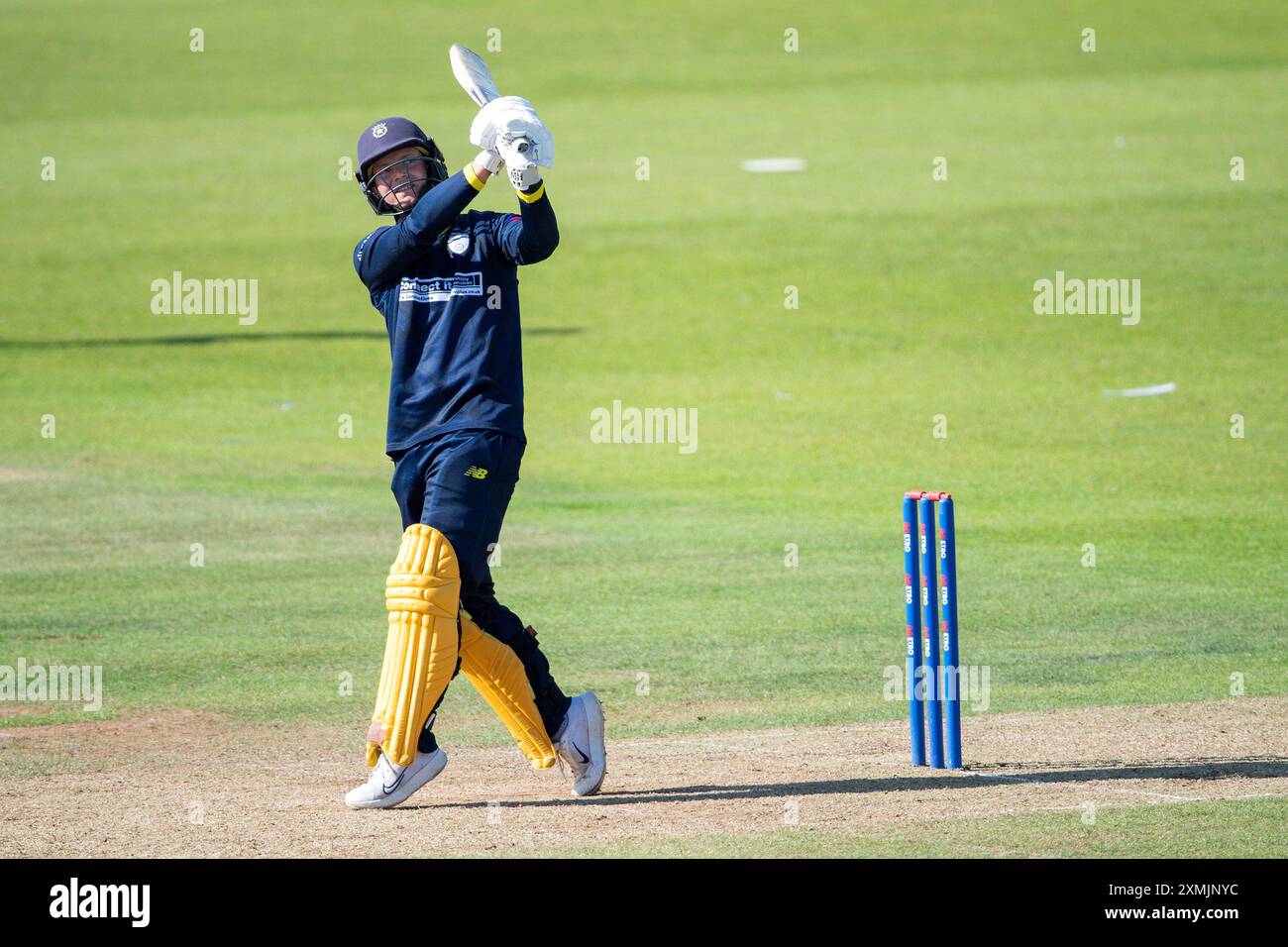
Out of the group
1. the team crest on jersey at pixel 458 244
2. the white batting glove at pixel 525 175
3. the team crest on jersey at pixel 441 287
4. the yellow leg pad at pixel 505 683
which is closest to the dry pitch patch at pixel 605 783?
the yellow leg pad at pixel 505 683

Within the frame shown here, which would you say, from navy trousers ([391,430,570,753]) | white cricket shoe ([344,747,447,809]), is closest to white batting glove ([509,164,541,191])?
navy trousers ([391,430,570,753])

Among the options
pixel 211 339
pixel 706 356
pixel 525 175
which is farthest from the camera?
pixel 211 339

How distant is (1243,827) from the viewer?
717cm

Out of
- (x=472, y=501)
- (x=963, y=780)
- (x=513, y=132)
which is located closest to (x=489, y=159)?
(x=513, y=132)

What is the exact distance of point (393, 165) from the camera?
8094mm

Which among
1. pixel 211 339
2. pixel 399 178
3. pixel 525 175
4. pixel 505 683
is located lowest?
pixel 505 683

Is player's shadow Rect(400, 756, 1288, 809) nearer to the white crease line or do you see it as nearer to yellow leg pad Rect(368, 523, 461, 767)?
the white crease line

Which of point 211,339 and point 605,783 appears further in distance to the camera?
point 211,339

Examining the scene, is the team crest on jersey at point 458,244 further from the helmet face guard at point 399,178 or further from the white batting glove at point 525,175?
the white batting glove at point 525,175

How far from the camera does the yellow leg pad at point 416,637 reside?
24.6 ft

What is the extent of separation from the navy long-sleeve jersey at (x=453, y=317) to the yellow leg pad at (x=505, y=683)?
0.86 m

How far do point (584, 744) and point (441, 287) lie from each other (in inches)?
78.0

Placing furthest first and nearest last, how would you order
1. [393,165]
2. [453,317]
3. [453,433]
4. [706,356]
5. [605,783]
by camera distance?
[706,356] < [605,783] < [393,165] < [453,317] < [453,433]

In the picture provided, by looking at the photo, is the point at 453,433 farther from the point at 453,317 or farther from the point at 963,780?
the point at 963,780
